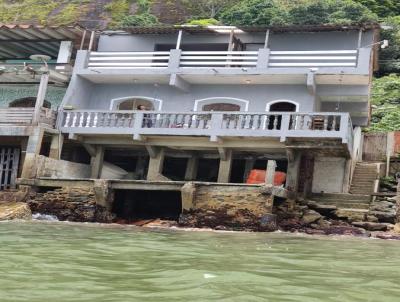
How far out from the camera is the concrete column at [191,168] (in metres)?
22.2

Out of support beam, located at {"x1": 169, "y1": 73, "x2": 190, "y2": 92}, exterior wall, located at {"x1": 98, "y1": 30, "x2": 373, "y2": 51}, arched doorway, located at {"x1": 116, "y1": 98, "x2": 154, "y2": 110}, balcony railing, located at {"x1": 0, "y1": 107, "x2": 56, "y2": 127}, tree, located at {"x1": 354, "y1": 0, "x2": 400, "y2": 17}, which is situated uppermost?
tree, located at {"x1": 354, "y1": 0, "x2": 400, "y2": 17}

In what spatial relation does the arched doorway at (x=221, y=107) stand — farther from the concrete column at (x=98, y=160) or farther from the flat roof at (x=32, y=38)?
the flat roof at (x=32, y=38)

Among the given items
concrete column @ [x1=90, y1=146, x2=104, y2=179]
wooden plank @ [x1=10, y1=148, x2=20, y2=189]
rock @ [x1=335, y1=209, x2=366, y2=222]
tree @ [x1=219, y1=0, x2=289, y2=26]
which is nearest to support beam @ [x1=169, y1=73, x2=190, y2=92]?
concrete column @ [x1=90, y1=146, x2=104, y2=179]

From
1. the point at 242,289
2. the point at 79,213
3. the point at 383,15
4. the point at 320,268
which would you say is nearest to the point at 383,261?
the point at 320,268

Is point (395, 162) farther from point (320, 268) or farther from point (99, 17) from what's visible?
point (99, 17)

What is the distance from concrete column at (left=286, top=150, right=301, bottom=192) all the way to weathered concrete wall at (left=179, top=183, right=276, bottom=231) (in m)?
3.48

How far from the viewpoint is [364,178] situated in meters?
22.8

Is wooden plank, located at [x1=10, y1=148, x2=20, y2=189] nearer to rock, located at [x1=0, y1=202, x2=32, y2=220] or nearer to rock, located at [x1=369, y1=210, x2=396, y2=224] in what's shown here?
rock, located at [x1=0, y1=202, x2=32, y2=220]

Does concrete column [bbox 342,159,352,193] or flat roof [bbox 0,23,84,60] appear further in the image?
flat roof [bbox 0,23,84,60]

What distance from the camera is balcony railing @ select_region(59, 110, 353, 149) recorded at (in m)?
18.6

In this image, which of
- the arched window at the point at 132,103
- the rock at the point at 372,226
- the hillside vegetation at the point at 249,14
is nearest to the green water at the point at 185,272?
the rock at the point at 372,226

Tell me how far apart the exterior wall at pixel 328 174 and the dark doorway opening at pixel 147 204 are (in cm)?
557

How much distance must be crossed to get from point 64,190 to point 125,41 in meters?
8.95

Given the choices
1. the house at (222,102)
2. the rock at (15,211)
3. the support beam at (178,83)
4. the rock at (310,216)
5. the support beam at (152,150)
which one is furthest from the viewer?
the support beam at (178,83)
